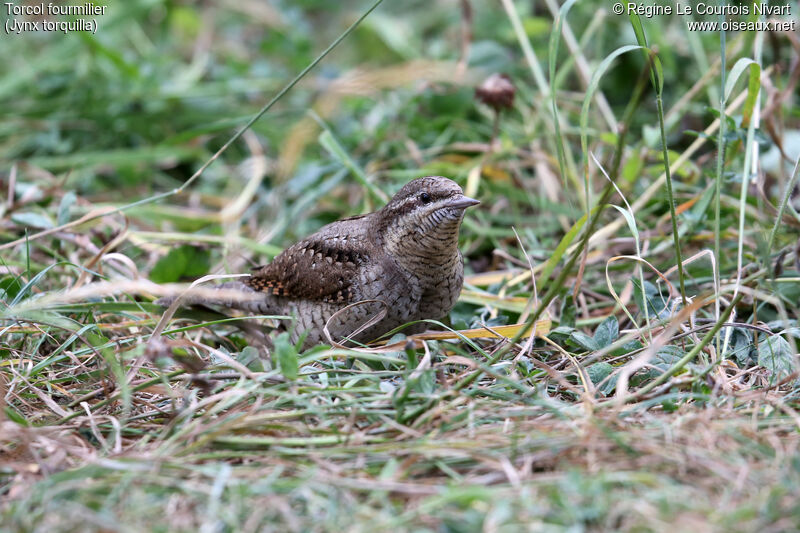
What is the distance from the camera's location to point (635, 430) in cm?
246

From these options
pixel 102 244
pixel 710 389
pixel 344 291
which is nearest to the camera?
pixel 710 389

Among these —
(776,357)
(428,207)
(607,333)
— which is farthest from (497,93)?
(776,357)

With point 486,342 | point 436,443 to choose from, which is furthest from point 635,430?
point 486,342

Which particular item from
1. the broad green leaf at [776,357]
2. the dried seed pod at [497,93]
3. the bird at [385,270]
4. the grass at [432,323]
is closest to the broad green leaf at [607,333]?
the grass at [432,323]

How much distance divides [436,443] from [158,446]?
96cm

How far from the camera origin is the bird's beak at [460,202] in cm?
321

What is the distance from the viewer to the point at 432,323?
3643 mm

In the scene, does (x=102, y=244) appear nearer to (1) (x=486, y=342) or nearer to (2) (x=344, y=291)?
(2) (x=344, y=291)

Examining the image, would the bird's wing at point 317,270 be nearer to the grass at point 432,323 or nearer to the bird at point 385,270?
the bird at point 385,270

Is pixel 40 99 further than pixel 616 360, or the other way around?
pixel 40 99

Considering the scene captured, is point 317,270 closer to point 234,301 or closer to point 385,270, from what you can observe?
point 385,270

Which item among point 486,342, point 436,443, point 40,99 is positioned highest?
point 40,99

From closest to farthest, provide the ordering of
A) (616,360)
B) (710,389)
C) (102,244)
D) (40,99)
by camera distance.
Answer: (710,389), (616,360), (102,244), (40,99)

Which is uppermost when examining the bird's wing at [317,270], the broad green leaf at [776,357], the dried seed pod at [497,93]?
the dried seed pod at [497,93]
